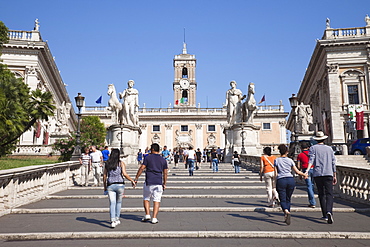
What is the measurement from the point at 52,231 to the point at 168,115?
200ft

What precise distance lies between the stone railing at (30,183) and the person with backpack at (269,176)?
631 centimetres

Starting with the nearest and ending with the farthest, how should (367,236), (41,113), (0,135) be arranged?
(367,236)
(0,135)
(41,113)

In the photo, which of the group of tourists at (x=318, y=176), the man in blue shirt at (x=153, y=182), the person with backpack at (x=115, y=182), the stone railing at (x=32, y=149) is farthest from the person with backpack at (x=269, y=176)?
the stone railing at (x=32, y=149)

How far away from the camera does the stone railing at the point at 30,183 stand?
772 cm

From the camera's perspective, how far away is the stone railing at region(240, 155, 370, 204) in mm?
8688

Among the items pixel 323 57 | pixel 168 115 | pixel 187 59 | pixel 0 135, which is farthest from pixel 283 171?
pixel 187 59

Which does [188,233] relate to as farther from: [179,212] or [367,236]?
[367,236]

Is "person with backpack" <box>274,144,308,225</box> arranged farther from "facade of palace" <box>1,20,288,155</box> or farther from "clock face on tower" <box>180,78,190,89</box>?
"clock face on tower" <box>180,78,190,89</box>

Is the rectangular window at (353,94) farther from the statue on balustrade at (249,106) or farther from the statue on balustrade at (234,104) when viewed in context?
the statue on balustrade at (249,106)

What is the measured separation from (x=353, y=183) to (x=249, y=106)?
14.0 m

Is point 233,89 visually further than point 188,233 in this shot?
Yes

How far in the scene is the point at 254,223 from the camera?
21.1 ft

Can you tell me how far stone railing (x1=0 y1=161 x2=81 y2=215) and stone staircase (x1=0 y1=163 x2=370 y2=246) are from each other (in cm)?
29

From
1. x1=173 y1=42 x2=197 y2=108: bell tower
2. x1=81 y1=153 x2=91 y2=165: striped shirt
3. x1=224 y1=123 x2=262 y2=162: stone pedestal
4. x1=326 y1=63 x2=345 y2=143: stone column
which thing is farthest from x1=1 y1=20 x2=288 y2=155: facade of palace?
x1=81 y1=153 x2=91 y2=165: striped shirt
